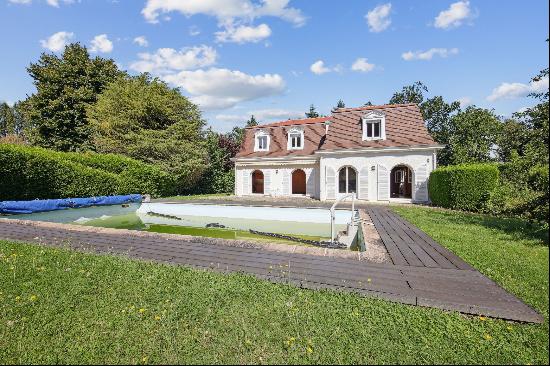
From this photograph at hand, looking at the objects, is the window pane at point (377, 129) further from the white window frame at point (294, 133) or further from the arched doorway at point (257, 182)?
the arched doorway at point (257, 182)

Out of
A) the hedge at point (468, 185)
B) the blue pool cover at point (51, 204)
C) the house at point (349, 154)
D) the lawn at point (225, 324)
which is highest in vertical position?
the house at point (349, 154)

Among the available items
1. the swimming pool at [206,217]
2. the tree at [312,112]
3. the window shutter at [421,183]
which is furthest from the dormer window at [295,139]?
the tree at [312,112]

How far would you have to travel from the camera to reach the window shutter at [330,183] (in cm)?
2074

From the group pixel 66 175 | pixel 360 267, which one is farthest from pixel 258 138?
pixel 360 267

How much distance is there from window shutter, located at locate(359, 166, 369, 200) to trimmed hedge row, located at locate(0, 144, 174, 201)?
617 inches

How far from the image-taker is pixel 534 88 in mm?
2488

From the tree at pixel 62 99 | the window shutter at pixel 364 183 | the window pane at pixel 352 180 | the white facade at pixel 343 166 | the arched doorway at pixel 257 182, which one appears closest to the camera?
the white facade at pixel 343 166

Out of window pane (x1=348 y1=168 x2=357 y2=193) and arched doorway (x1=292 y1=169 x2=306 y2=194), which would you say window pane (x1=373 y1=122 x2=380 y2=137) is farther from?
arched doorway (x1=292 y1=169 x2=306 y2=194)

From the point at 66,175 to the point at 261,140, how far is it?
576 inches

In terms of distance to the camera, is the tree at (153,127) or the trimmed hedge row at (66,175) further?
the tree at (153,127)

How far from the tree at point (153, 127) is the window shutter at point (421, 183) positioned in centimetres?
1795

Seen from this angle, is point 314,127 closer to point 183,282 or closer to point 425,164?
point 425,164

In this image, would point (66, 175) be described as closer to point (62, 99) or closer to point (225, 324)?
point (225, 324)

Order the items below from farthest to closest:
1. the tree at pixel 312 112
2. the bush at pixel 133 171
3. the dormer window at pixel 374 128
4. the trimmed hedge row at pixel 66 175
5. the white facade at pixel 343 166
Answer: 1. the tree at pixel 312 112
2. the dormer window at pixel 374 128
3. the bush at pixel 133 171
4. the white facade at pixel 343 166
5. the trimmed hedge row at pixel 66 175
